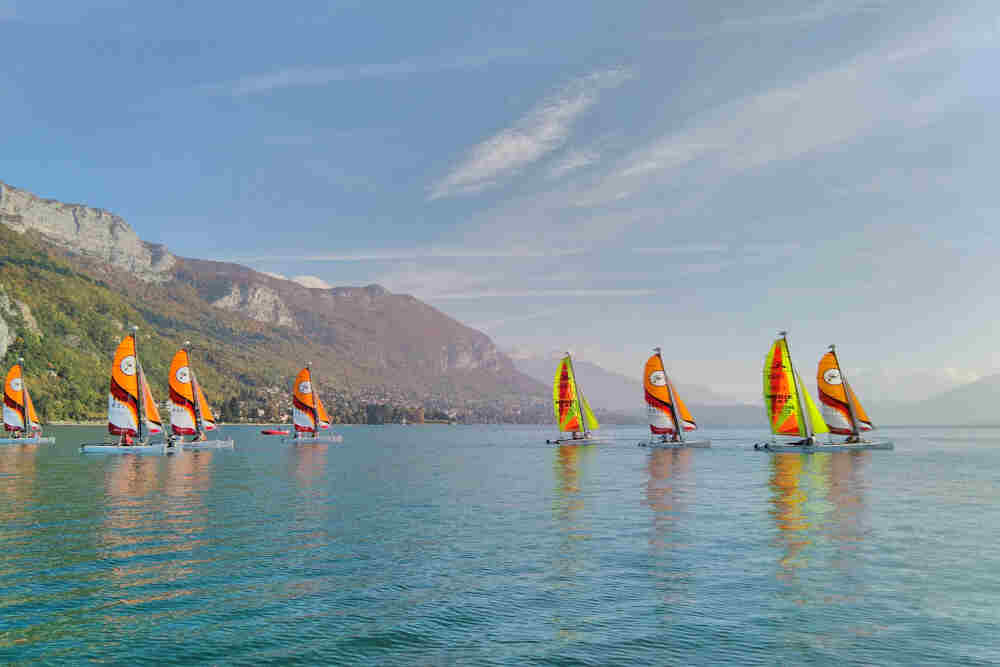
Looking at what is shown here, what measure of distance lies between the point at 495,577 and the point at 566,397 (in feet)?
373

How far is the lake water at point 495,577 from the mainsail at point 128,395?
4002cm

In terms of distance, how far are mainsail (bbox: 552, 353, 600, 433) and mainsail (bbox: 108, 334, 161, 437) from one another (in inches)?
2880

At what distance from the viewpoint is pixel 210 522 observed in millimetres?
48094

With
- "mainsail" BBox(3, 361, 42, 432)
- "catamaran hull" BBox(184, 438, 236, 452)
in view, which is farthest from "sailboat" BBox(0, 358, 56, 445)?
"catamaran hull" BBox(184, 438, 236, 452)

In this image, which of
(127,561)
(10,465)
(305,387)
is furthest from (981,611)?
(305,387)

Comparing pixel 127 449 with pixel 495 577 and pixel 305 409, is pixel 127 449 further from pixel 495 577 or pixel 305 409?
pixel 495 577

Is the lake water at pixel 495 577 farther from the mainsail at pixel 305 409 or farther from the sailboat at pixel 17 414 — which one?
the sailboat at pixel 17 414

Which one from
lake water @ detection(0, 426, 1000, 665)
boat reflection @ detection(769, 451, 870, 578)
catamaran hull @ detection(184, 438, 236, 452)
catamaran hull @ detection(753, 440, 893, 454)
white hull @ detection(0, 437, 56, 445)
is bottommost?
boat reflection @ detection(769, 451, 870, 578)

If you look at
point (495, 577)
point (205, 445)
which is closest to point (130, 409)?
point (205, 445)

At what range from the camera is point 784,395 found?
120 m

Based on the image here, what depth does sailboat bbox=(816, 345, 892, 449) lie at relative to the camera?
122 m

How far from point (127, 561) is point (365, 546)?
40.2 ft

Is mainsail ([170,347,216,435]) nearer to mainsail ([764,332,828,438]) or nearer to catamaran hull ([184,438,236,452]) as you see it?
catamaran hull ([184,438,236,452])

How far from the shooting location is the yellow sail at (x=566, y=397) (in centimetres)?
14225
